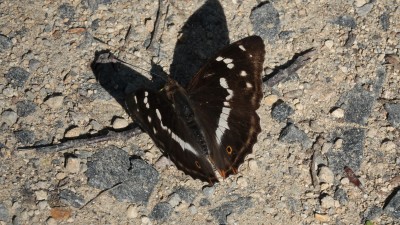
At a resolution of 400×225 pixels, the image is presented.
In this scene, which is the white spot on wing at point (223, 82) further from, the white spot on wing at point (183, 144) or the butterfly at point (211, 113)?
the white spot on wing at point (183, 144)

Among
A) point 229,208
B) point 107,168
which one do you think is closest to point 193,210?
point 229,208

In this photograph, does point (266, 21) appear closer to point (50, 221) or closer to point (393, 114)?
point (393, 114)

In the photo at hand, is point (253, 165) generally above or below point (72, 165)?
below

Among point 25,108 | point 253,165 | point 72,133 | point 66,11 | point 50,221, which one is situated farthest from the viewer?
point 66,11

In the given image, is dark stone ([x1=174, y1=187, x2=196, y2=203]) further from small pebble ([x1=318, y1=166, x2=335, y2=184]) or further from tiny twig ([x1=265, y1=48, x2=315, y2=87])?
tiny twig ([x1=265, y1=48, x2=315, y2=87])

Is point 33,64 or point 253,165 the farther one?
point 33,64

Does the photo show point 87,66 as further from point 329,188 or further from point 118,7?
point 329,188

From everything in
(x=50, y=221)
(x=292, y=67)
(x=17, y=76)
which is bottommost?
(x=50, y=221)

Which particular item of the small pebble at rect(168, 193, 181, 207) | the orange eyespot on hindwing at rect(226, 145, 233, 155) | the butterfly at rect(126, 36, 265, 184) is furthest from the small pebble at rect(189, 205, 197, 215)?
the orange eyespot on hindwing at rect(226, 145, 233, 155)
